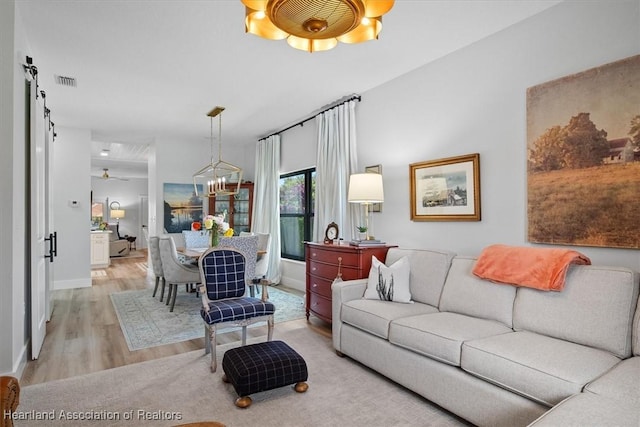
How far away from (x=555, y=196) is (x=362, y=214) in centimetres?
→ 218

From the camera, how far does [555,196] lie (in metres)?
2.70

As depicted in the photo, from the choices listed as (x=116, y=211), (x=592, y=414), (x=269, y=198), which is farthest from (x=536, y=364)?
(x=116, y=211)

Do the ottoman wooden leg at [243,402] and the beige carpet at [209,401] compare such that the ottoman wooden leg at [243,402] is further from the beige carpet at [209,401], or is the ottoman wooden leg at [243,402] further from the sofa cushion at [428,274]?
the sofa cushion at [428,274]

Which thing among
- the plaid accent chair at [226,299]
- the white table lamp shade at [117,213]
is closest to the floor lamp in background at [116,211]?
the white table lamp shade at [117,213]

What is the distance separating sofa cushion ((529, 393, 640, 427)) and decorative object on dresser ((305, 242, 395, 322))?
2.23m

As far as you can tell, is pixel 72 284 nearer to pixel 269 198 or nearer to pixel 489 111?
pixel 269 198

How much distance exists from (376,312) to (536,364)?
4.05 ft

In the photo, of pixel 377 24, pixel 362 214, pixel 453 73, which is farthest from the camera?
pixel 362 214

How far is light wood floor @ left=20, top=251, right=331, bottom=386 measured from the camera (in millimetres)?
3029

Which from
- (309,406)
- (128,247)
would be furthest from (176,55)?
(128,247)

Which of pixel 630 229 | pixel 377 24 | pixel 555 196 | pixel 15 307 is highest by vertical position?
pixel 377 24

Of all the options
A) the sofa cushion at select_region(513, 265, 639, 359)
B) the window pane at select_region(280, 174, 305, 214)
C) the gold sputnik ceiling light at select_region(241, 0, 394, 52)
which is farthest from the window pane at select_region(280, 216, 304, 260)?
the gold sputnik ceiling light at select_region(241, 0, 394, 52)

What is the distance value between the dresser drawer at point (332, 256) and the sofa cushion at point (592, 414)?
2299 mm

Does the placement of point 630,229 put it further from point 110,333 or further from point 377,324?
point 110,333
